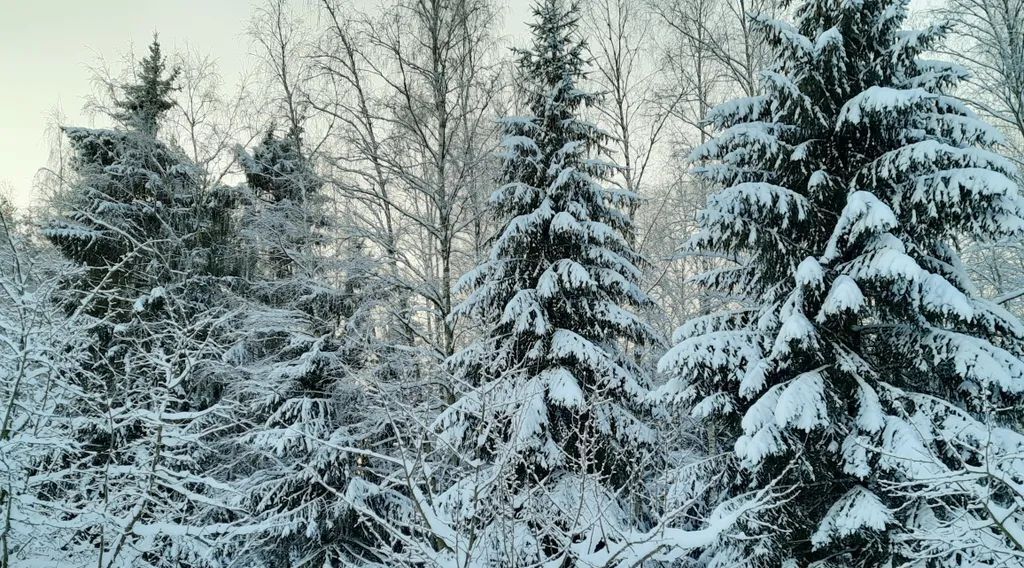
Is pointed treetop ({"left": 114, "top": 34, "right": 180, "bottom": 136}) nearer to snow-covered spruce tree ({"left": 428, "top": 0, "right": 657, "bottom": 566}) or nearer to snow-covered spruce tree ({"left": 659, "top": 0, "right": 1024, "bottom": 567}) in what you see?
snow-covered spruce tree ({"left": 428, "top": 0, "right": 657, "bottom": 566})

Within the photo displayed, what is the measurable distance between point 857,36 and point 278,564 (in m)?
11.9

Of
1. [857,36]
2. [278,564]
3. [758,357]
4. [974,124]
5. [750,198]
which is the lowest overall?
[278,564]

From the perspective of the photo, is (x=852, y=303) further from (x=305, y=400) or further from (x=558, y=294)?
(x=305, y=400)

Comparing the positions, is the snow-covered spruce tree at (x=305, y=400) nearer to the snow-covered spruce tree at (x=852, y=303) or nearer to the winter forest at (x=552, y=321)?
the winter forest at (x=552, y=321)

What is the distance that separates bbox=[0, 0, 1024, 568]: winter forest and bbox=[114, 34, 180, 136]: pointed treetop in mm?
83

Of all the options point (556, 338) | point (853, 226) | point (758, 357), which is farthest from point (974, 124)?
point (556, 338)

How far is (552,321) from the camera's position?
8.23m

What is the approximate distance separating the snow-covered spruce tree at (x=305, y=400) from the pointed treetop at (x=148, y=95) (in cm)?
432

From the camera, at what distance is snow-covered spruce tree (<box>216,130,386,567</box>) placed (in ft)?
29.6

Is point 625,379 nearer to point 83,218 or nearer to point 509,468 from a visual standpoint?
point 509,468

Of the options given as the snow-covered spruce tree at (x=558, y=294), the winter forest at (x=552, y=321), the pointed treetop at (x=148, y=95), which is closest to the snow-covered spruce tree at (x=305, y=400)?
the winter forest at (x=552, y=321)

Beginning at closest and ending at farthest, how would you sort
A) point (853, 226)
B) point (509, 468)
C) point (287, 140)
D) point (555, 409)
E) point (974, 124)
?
1. point (509, 468)
2. point (853, 226)
3. point (974, 124)
4. point (555, 409)
5. point (287, 140)

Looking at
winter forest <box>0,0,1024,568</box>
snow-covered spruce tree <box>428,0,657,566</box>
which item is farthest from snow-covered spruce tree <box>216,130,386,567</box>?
snow-covered spruce tree <box>428,0,657,566</box>

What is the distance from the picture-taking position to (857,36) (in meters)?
6.58
